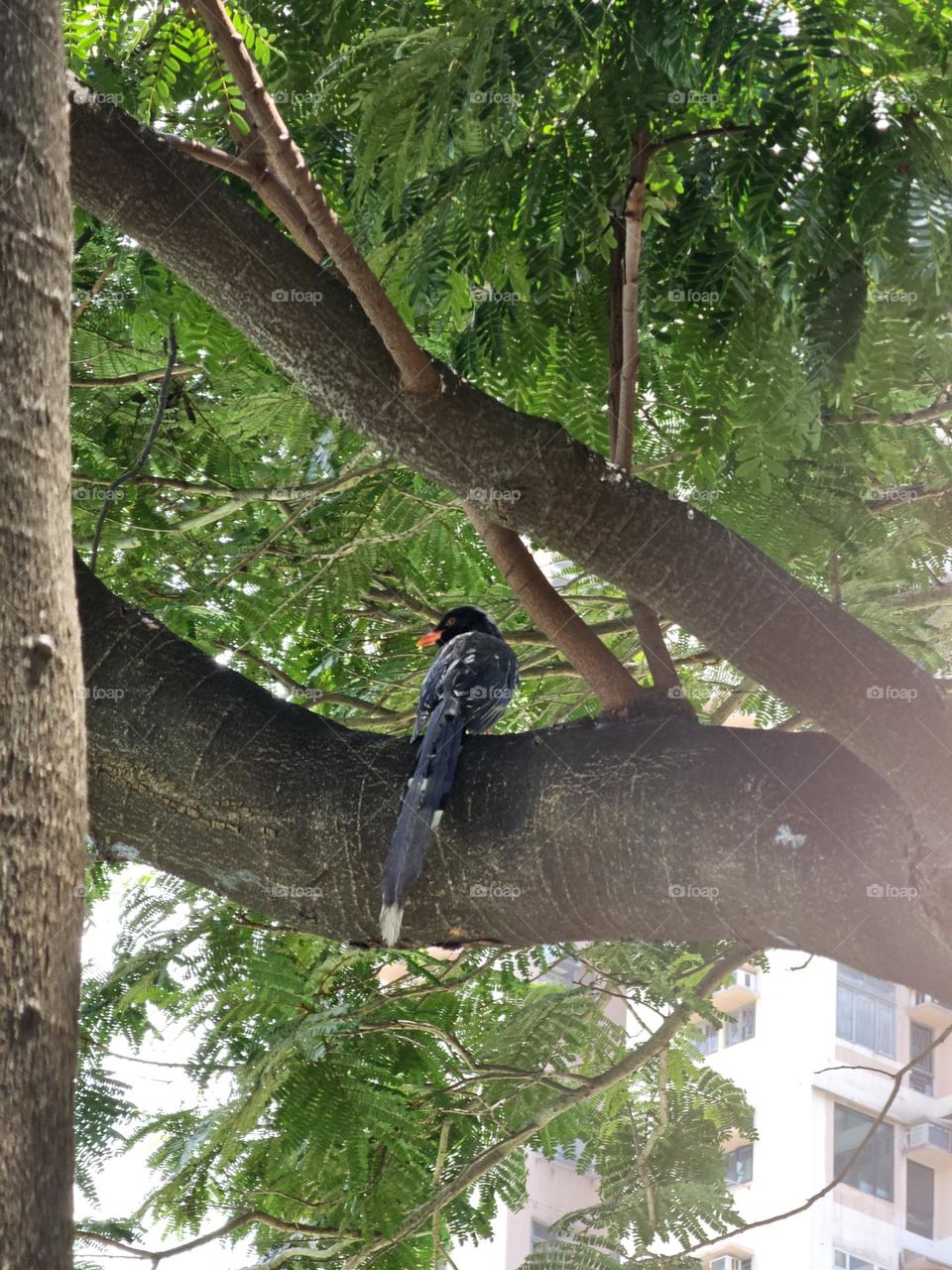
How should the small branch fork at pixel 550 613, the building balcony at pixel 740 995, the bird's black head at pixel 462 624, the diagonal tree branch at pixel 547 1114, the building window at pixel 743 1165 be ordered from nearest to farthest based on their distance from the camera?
the small branch fork at pixel 550 613
the diagonal tree branch at pixel 547 1114
the bird's black head at pixel 462 624
the building window at pixel 743 1165
the building balcony at pixel 740 995

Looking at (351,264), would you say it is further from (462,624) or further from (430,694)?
(462,624)

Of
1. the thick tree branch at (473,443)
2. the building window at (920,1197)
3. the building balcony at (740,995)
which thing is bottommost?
the thick tree branch at (473,443)

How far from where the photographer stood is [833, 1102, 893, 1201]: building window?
17.0 metres

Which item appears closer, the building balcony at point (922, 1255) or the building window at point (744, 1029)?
the building balcony at point (922, 1255)

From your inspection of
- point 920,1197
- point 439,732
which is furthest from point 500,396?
point 920,1197

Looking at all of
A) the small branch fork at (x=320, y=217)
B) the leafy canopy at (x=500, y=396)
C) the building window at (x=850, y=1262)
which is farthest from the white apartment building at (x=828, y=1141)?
the small branch fork at (x=320, y=217)

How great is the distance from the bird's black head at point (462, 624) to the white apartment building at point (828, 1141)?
12368mm

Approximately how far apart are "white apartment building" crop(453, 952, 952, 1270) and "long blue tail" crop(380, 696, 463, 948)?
47.8 ft

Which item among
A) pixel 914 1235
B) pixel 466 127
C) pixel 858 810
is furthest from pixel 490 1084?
pixel 914 1235

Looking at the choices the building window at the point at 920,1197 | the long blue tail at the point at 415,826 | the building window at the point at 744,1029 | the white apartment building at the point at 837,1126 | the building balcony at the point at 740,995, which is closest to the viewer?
the long blue tail at the point at 415,826

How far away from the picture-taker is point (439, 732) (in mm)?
2764

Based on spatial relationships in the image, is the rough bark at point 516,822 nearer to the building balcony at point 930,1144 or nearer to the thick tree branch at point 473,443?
the thick tree branch at point 473,443

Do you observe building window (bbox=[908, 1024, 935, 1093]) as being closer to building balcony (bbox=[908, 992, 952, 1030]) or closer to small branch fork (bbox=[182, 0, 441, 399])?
building balcony (bbox=[908, 992, 952, 1030])

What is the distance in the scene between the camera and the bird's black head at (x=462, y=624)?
15.6 feet
